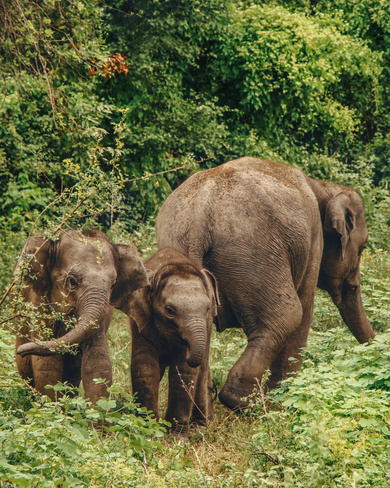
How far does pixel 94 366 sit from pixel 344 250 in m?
2.78

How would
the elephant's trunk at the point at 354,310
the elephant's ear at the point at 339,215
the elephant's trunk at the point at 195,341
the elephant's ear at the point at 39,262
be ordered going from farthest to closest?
1. the elephant's trunk at the point at 354,310
2. the elephant's ear at the point at 339,215
3. the elephant's ear at the point at 39,262
4. the elephant's trunk at the point at 195,341

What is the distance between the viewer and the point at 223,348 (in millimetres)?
8000

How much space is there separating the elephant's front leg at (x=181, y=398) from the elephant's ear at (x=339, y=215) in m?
2.21

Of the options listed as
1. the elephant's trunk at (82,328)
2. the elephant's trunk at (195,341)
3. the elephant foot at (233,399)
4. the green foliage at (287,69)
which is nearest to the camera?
the elephant's trunk at (82,328)

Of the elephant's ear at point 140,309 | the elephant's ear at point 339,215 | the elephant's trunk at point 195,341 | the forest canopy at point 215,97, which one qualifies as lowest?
the forest canopy at point 215,97

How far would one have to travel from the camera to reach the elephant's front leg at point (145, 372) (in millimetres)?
5750

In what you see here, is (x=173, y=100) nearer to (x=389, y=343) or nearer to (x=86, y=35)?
(x=86, y=35)

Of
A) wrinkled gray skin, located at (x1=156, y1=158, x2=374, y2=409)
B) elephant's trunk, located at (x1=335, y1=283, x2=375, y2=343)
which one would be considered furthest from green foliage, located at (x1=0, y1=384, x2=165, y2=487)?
elephant's trunk, located at (x1=335, y1=283, x2=375, y2=343)

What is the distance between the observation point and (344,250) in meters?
7.41

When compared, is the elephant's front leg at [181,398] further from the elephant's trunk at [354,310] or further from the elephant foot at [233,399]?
the elephant's trunk at [354,310]

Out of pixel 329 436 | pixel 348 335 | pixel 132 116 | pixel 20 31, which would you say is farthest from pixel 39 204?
pixel 329 436

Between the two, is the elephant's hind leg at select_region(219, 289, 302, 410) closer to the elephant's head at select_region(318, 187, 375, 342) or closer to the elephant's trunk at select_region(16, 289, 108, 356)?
the elephant's trunk at select_region(16, 289, 108, 356)

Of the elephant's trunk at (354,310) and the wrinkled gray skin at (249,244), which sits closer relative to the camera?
the wrinkled gray skin at (249,244)

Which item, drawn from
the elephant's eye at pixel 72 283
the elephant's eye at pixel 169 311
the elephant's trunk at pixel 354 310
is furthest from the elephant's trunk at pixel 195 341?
the elephant's trunk at pixel 354 310
